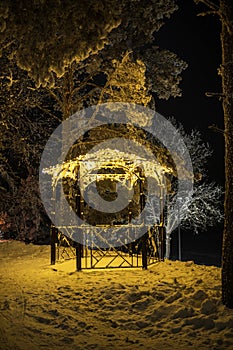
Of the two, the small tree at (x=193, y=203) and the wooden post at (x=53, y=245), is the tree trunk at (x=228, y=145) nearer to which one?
the wooden post at (x=53, y=245)

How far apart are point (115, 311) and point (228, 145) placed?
308cm

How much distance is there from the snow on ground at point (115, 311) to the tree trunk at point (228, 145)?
0.36m

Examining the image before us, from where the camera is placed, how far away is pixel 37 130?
17766mm

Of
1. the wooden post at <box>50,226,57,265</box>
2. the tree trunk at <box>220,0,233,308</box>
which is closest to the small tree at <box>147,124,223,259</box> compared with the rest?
the wooden post at <box>50,226,57,265</box>

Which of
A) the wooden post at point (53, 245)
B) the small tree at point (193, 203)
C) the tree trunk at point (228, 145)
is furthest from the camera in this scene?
the small tree at point (193, 203)

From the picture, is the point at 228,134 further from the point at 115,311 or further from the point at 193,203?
the point at 193,203

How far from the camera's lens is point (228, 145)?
22.4 ft

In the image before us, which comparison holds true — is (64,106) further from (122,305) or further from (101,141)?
(122,305)

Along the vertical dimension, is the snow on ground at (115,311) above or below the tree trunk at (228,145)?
below

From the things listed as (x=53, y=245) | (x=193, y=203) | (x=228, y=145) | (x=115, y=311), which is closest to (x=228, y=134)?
(x=228, y=145)

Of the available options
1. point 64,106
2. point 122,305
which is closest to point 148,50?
point 64,106

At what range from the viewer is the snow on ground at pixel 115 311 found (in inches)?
215

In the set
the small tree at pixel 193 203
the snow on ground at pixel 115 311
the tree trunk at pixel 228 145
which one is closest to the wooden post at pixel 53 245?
the snow on ground at pixel 115 311

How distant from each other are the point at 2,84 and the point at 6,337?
1096 centimetres
